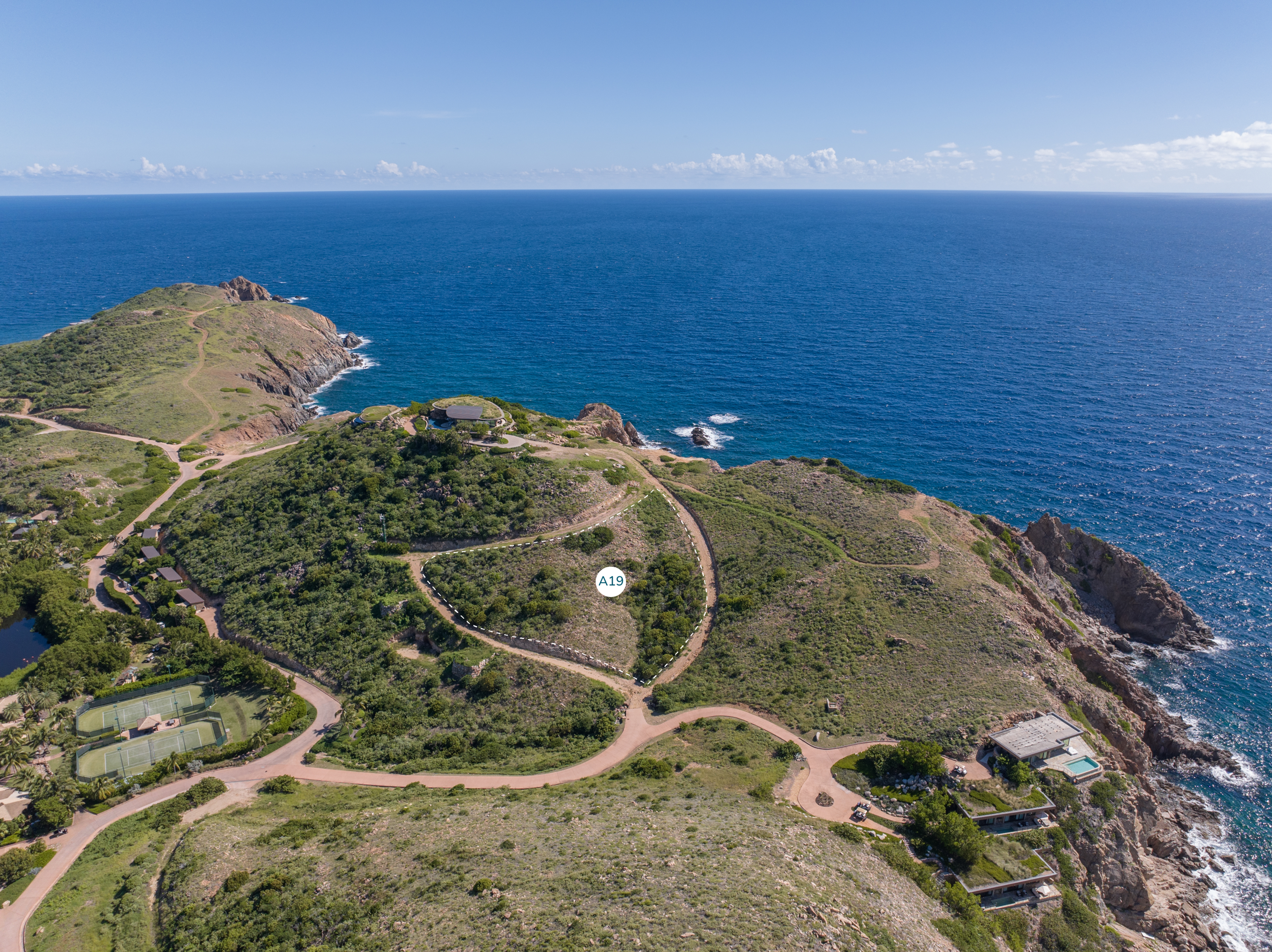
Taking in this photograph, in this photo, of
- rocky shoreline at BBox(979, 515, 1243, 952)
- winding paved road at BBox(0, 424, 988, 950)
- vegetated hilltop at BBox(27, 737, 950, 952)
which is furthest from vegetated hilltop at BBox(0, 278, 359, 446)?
rocky shoreline at BBox(979, 515, 1243, 952)

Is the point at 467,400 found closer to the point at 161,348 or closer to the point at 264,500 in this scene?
the point at 264,500

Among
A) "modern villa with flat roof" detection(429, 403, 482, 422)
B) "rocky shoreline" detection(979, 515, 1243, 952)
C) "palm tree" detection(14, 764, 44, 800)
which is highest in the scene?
"modern villa with flat roof" detection(429, 403, 482, 422)

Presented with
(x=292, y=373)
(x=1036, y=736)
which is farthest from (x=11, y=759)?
(x=292, y=373)

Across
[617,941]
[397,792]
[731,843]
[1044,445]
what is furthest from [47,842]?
[1044,445]

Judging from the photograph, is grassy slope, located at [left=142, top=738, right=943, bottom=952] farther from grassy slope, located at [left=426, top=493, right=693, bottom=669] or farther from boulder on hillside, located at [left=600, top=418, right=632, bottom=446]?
boulder on hillside, located at [left=600, top=418, right=632, bottom=446]

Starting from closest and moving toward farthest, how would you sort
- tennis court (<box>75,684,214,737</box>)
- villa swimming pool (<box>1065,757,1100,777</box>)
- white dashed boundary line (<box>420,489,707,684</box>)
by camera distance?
villa swimming pool (<box>1065,757,1100,777</box>)
tennis court (<box>75,684,214,737</box>)
white dashed boundary line (<box>420,489,707,684</box>)

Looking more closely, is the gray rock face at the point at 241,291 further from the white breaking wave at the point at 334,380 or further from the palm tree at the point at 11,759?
the palm tree at the point at 11,759

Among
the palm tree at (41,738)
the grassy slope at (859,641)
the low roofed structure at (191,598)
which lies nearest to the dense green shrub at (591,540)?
the grassy slope at (859,641)
